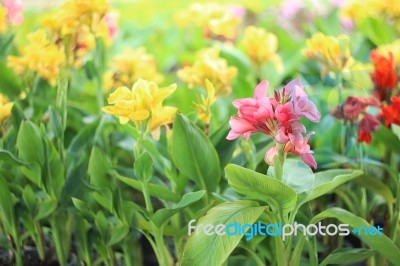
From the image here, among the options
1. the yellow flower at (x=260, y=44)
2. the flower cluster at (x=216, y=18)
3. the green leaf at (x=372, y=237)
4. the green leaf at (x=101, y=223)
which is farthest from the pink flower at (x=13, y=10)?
the green leaf at (x=372, y=237)

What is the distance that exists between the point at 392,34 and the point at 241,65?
2.00 ft

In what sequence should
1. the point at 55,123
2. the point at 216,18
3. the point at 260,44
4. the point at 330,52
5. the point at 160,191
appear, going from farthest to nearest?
1. the point at 216,18
2. the point at 260,44
3. the point at 330,52
4. the point at 55,123
5. the point at 160,191

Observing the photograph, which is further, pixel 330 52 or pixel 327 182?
pixel 330 52

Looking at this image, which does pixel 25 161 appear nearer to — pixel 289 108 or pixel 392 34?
pixel 289 108

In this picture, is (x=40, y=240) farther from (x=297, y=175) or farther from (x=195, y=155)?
(x=297, y=175)

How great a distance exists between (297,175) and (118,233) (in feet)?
1.36

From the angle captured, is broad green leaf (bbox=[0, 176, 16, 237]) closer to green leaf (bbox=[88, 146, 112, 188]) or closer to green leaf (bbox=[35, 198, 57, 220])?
green leaf (bbox=[35, 198, 57, 220])

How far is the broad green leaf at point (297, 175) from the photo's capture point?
1.29 m

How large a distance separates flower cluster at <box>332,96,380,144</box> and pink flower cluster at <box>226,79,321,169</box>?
33cm

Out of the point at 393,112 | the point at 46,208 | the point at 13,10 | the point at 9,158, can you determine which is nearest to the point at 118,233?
the point at 46,208

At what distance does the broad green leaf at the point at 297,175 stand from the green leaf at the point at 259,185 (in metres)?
0.09

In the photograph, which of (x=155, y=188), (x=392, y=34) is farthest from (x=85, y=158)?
(x=392, y=34)

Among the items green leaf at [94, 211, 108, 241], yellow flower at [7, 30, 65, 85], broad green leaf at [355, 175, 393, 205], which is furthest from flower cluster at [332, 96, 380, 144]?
yellow flower at [7, 30, 65, 85]

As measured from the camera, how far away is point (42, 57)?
1.68m
